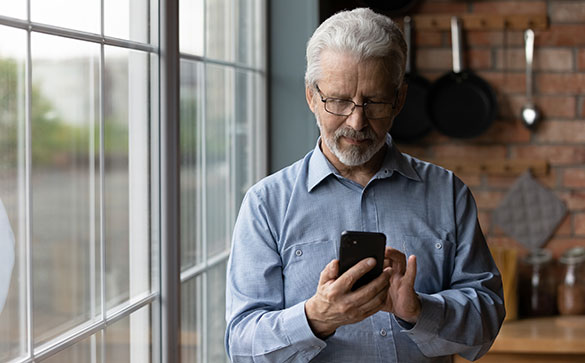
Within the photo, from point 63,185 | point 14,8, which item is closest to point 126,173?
point 63,185

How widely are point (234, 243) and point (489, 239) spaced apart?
193 centimetres

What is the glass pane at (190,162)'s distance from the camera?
1806 millimetres

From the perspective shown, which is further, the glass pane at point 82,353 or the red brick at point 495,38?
the red brick at point 495,38

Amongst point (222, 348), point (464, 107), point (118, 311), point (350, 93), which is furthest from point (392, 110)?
point (464, 107)

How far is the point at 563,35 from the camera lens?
9.59 feet

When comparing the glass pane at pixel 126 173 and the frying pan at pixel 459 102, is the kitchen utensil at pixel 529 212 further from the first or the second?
the glass pane at pixel 126 173

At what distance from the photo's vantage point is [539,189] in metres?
2.95

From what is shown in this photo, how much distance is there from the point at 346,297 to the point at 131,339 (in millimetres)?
528

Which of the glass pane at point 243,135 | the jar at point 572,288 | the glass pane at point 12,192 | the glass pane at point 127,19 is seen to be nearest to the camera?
the glass pane at point 12,192

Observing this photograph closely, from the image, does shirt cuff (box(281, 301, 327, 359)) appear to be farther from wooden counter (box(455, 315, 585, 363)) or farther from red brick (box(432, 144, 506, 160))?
red brick (box(432, 144, 506, 160))

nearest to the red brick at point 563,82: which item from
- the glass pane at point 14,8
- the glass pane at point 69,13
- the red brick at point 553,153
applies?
the red brick at point 553,153

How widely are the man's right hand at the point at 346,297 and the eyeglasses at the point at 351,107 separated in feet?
0.90

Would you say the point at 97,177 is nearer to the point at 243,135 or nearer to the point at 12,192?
the point at 12,192

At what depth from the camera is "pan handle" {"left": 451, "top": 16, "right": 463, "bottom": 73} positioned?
292 cm
